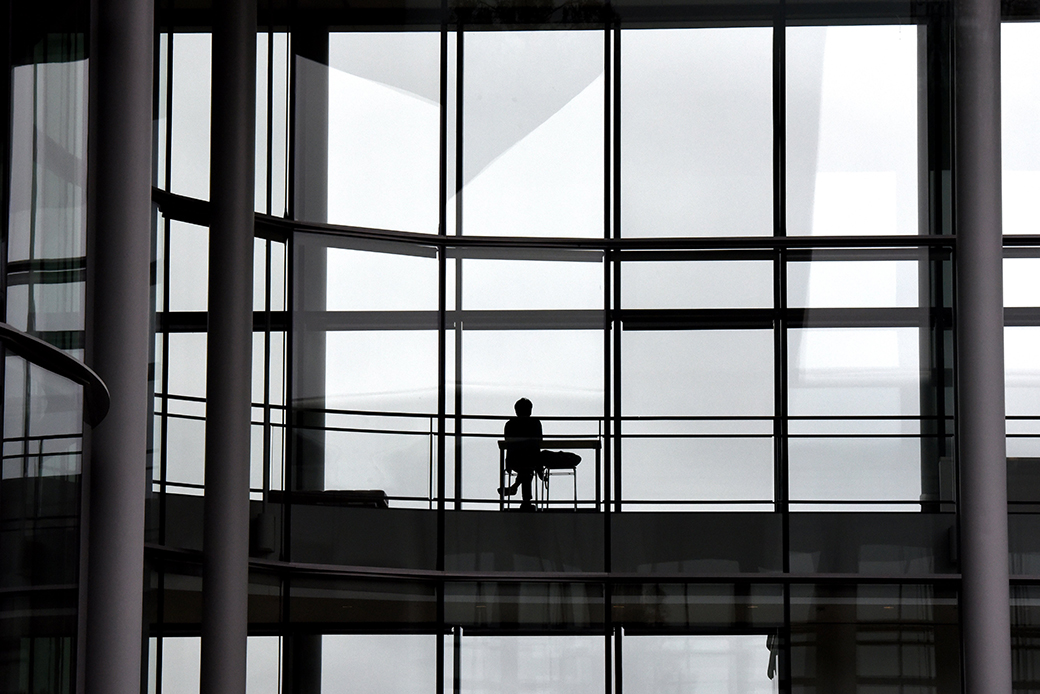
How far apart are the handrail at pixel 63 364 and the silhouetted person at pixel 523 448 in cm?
623

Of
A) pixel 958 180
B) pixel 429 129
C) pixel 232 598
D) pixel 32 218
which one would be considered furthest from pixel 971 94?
pixel 32 218

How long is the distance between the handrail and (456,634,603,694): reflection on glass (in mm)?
6349

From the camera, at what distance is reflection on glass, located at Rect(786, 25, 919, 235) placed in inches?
531

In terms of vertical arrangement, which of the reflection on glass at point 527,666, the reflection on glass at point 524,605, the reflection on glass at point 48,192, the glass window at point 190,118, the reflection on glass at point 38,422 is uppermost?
the glass window at point 190,118

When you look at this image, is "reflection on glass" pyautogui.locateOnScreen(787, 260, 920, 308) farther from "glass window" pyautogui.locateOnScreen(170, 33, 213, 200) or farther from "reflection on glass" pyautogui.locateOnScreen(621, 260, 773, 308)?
"glass window" pyautogui.locateOnScreen(170, 33, 213, 200)

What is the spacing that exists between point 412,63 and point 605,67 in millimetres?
1880

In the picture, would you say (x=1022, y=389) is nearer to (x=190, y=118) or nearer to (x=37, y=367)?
(x=190, y=118)

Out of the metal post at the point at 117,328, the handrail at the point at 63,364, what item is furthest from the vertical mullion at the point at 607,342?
the handrail at the point at 63,364

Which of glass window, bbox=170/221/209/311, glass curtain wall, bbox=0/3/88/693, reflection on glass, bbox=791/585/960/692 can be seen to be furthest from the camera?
reflection on glass, bbox=791/585/960/692

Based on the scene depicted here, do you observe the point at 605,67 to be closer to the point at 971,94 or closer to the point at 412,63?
the point at 412,63

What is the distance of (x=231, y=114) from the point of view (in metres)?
11.6

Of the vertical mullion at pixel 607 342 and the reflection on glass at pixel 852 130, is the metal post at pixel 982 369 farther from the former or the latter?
the vertical mullion at pixel 607 342

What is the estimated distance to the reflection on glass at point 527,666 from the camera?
13.0 meters

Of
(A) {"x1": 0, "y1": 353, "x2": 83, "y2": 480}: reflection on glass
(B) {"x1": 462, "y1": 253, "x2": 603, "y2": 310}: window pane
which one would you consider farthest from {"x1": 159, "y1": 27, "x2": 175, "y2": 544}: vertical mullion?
(A) {"x1": 0, "y1": 353, "x2": 83, "y2": 480}: reflection on glass
